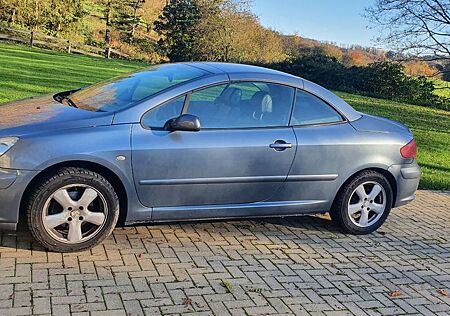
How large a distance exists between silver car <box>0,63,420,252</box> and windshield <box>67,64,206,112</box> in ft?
0.05

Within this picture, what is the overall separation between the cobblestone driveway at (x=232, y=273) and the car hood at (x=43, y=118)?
961 millimetres

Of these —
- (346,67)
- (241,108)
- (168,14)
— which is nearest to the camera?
(241,108)

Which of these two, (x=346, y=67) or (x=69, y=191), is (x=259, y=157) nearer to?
(x=69, y=191)

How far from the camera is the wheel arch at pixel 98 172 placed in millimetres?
4277

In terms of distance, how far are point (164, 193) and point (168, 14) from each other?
47.5 meters

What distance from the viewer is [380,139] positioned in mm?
5645

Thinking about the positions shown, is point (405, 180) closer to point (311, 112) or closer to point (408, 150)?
point (408, 150)

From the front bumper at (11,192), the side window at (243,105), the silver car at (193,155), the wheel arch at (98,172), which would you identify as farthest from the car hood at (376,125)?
the front bumper at (11,192)

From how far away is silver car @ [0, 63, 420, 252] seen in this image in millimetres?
4305

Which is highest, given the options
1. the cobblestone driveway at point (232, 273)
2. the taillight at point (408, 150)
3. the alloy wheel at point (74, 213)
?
the taillight at point (408, 150)

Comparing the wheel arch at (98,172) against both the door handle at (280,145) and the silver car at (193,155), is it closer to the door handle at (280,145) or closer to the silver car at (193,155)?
the silver car at (193,155)

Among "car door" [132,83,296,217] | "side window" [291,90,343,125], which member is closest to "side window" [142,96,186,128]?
"car door" [132,83,296,217]

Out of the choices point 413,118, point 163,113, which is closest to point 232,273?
point 163,113

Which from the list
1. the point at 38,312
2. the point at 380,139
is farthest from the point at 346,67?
the point at 38,312
